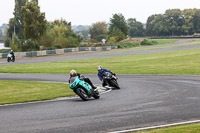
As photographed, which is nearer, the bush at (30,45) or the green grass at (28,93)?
the green grass at (28,93)

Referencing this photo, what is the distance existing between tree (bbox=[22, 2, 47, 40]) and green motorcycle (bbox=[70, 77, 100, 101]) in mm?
55049

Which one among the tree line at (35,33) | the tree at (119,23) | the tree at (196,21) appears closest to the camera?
the tree line at (35,33)

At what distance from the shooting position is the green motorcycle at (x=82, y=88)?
15.1 meters

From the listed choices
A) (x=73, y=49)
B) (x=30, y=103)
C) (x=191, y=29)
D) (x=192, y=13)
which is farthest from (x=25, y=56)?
(x=192, y=13)

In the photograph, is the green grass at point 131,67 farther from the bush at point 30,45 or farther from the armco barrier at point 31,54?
the bush at point 30,45

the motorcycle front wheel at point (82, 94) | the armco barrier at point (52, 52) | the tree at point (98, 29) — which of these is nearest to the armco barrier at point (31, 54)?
the armco barrier at point (52, 52)

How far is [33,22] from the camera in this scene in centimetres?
6912

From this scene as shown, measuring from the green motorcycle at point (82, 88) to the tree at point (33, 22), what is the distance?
55.0 m

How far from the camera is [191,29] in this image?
16638 centimetres

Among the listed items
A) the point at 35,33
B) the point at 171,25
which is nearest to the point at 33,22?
the point at 35,33

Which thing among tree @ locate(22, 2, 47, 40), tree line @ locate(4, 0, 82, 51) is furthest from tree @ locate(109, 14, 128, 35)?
tree @ locate(22, 2, 47, 40)

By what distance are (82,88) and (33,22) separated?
56.1m

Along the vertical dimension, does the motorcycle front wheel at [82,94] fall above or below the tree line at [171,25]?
below

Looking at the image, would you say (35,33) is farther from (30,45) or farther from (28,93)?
(28,93)
